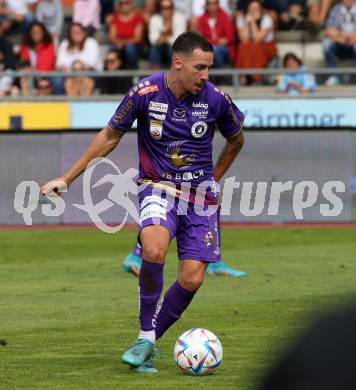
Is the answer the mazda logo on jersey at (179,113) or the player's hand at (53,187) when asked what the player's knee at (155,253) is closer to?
the player's hand at (53,187)

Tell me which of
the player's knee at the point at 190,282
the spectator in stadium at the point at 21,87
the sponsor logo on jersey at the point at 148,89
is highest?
the sponsor logo on jersey at the point at 148,89

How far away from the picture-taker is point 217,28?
66.5ft

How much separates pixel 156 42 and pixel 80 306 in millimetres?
11687

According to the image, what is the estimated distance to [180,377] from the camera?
259 inches

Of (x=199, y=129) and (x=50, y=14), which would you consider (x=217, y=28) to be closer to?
(x=50, y=14)

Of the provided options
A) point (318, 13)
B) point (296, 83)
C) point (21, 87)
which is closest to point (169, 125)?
point (296, 83)

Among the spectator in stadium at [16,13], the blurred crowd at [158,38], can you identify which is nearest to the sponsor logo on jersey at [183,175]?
the blurred crowd at [158,38]

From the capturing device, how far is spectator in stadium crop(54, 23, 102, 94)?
20469 mm

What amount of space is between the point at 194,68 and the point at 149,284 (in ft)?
4.47

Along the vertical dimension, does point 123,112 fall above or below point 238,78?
above

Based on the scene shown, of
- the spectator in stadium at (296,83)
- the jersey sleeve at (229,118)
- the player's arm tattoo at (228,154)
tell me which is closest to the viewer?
the jersey sleeve at (229,118)

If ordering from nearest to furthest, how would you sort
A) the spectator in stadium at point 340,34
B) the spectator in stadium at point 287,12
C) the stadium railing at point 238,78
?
the stadium railing at point 238,78 < the spectator in stadium at point 340,34 < the spectator in stadium at point 287,12

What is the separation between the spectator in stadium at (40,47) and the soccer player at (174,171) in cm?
1407

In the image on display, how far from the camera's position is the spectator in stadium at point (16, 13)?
22.7 metres
